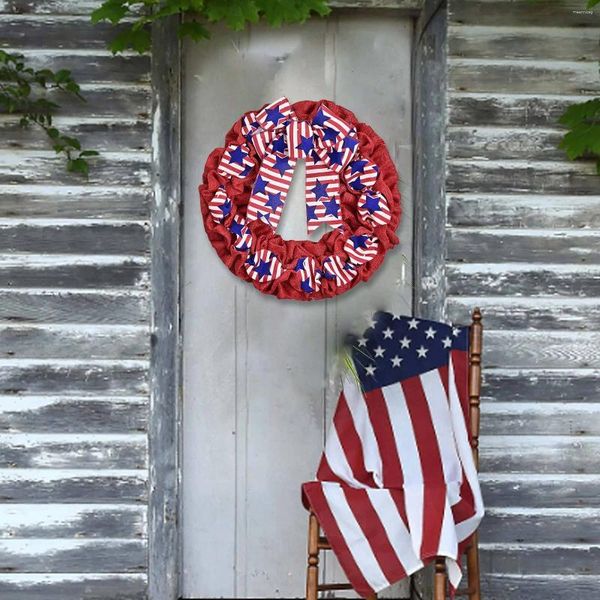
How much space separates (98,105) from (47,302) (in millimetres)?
669

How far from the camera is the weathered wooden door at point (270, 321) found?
3465mm

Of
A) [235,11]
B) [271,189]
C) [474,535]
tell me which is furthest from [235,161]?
[474,535]

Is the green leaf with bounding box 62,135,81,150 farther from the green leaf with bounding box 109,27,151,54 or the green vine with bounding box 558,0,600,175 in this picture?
the green vine with bounding box 558,0,600,175

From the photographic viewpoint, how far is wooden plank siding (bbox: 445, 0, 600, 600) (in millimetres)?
3334

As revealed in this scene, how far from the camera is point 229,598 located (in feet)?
11.5

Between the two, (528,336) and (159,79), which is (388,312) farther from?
(159,79)

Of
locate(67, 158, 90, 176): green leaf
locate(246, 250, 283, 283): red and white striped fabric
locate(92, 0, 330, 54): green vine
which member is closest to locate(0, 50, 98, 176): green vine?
locate(67, 158, 90, 176): green leaf

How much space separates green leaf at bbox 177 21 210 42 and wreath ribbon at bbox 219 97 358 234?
0.95ft

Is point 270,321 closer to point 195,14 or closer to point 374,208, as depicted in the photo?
point 374,208

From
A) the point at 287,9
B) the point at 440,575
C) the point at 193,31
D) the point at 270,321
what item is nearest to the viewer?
the point at 287,9

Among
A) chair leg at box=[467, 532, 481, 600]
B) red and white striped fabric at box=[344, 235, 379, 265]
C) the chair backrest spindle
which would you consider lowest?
chair leg at box=[467, 532, 481, 600]

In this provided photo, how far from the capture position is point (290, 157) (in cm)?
331

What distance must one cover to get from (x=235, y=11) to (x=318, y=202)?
31.8 inches

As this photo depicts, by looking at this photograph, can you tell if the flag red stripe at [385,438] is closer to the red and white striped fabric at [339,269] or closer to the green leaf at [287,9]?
the red and white striped fabric at [339,269]
